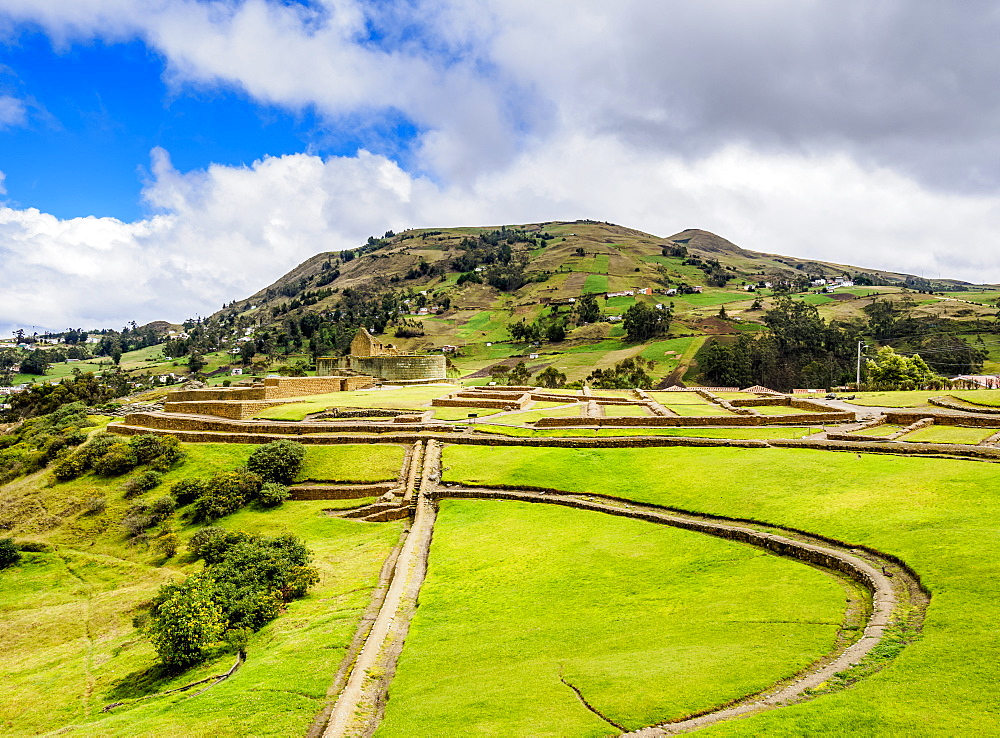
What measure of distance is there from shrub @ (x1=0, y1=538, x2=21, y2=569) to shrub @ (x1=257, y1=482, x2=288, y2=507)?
10.1 metres

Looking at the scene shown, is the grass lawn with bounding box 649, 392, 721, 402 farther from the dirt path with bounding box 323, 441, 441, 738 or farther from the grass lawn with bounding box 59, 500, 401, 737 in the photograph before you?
the grass lawn with bounding box 59, 500, 401, 737

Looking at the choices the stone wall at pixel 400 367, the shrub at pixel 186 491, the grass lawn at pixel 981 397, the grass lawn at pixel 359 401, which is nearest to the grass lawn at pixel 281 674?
the shrub at pixel 186 491

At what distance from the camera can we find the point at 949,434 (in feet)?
89.7

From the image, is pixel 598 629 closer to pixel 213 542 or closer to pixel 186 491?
pixel 213 542

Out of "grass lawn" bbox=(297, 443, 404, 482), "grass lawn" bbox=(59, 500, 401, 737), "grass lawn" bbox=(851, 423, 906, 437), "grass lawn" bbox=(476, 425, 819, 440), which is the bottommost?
"grass lawn" bbox=(59, 500, 401, 737)

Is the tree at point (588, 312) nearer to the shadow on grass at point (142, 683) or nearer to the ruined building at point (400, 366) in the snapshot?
the ruined building at point (400, 366)

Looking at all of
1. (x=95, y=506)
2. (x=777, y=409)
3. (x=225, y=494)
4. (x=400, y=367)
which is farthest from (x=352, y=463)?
(x=400, y=367)

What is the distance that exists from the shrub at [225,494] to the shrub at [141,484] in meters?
4.48

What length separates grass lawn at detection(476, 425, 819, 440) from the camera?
30.2 metres

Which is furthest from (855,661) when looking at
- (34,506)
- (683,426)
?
(34,506)

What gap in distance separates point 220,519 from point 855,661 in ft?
85.7

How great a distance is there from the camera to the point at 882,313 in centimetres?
10850

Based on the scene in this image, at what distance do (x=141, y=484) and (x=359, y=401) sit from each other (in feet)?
54.8

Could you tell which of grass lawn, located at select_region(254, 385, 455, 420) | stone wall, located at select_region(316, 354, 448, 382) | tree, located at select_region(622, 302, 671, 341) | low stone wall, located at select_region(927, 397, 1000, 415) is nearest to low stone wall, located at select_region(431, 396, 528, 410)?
grass lawn, located at select_region(254, 385, 455, 420)
